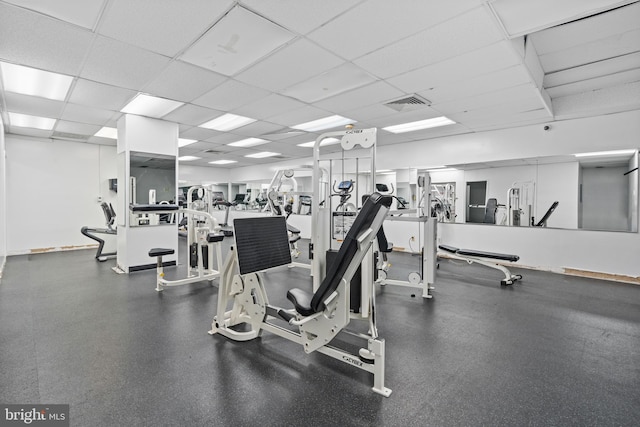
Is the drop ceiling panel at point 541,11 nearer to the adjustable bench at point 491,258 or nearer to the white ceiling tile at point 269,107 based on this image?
the white ceiling tile at point 269,107

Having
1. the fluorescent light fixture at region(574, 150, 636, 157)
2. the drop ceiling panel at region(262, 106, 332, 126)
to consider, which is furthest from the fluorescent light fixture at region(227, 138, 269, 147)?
the fluorescent light fixture at region(574, 150, 636, 157)

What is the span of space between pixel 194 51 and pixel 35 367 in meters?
2.81

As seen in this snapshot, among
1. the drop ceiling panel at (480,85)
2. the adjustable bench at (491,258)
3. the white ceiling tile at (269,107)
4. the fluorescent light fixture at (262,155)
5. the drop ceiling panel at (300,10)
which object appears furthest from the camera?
the fluorescent light fixture at (262,155)

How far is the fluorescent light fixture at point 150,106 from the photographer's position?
162 inches

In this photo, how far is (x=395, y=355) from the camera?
88.9 inches

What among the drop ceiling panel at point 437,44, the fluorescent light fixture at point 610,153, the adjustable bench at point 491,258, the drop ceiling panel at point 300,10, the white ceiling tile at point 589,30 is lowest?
the adjustable bench at point 491,258

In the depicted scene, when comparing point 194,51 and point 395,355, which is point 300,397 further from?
point 194,51

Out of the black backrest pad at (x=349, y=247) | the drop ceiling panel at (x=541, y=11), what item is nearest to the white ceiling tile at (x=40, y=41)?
the black backrest pad at (x=349, y=247)

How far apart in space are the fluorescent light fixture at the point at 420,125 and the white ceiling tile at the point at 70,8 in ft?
14.5

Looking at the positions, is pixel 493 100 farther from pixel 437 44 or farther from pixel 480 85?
pixel 437 44

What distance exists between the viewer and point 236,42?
2641 mm

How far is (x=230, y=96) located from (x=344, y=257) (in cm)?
312

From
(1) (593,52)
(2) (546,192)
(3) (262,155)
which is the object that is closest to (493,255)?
(2) (546,192)

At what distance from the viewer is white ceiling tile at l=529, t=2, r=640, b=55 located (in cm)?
252
